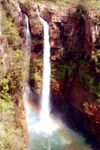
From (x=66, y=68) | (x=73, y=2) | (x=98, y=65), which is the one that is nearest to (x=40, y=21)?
(x=73, y=2)

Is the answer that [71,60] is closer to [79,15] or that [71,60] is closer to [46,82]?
[46,82]

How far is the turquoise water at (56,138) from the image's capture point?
890cm

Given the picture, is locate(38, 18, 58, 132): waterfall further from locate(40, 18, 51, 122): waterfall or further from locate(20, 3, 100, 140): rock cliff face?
locate(20, 3, 100, 140): rock cliff face

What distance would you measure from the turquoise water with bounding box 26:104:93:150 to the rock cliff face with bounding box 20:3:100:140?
4.28 feet

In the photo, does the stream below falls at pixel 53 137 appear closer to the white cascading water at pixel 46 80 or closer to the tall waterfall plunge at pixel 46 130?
the tall waterfall plunge at pixel 46 130

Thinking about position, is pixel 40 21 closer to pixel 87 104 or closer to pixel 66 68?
pixel 66 68

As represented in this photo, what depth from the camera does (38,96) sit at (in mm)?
12680

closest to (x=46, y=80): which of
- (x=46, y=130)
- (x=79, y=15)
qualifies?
(x=46, y=130)

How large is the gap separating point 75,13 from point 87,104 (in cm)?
831

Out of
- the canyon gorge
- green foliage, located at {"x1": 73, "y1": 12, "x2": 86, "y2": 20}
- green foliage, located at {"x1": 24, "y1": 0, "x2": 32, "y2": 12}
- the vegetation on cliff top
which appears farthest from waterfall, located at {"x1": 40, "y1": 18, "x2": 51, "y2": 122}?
the vegetation on cliff top

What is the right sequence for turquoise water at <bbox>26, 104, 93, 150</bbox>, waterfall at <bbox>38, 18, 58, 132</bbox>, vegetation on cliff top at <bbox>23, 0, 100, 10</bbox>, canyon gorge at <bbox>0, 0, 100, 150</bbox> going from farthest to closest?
waterfall at <bbox>38, 18, 58, 132</bbox> < vegetation on cliff top at <bbox>23, 0, 100, 10</bbox> < canyon gorge at <bbox>0, 0, 100, 150</bbox> < turquoise water at <bbox>26, 104, 93, 150</bbox>

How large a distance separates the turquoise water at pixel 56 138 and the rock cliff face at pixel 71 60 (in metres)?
1.30

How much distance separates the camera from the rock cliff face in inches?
401

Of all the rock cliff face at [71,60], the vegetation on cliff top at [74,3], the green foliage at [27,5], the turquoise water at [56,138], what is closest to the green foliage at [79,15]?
the rock cliff face at [71,60]
